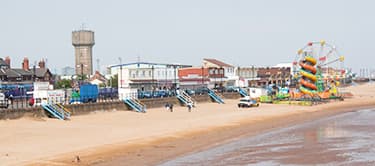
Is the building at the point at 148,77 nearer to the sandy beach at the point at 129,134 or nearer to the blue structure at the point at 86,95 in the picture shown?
the sandy beach at the point at 129,134

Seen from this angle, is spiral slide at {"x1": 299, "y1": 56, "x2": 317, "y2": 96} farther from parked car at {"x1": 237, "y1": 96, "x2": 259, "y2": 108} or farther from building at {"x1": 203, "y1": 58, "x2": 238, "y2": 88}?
building at {"x1": 203, "y1": 58, "x2": 238, "y2": 88}

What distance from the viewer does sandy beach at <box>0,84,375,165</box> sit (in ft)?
77.8

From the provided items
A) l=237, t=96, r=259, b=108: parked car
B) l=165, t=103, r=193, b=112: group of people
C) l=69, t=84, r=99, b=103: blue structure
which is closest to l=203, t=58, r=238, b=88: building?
l=237, t=96, r=259, b=108: parked car

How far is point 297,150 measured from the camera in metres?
27.0

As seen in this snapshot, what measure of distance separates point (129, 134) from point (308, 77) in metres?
42.8

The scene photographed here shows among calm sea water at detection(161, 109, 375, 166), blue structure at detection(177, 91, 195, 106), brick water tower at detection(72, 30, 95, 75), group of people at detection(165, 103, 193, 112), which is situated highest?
brick water tower at detection(72, 30, 95, 75)

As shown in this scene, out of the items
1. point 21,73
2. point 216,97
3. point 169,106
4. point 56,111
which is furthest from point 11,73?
point 56,111

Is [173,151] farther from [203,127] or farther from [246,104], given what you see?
[246,104]

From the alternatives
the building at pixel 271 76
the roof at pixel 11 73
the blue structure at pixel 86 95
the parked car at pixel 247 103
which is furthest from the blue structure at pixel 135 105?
the building at pixel 271 76

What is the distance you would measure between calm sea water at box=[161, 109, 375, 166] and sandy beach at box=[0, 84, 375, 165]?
4.67 ft

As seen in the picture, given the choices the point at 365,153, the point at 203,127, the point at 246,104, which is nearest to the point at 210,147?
the point at 365,153

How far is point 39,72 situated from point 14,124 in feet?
175

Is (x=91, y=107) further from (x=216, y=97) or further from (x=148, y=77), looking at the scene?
(x=148, y=77)

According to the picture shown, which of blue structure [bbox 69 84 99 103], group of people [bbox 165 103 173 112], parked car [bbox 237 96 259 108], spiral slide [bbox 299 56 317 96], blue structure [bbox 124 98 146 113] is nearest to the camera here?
blue structure [bbox 69 84 99 103]
